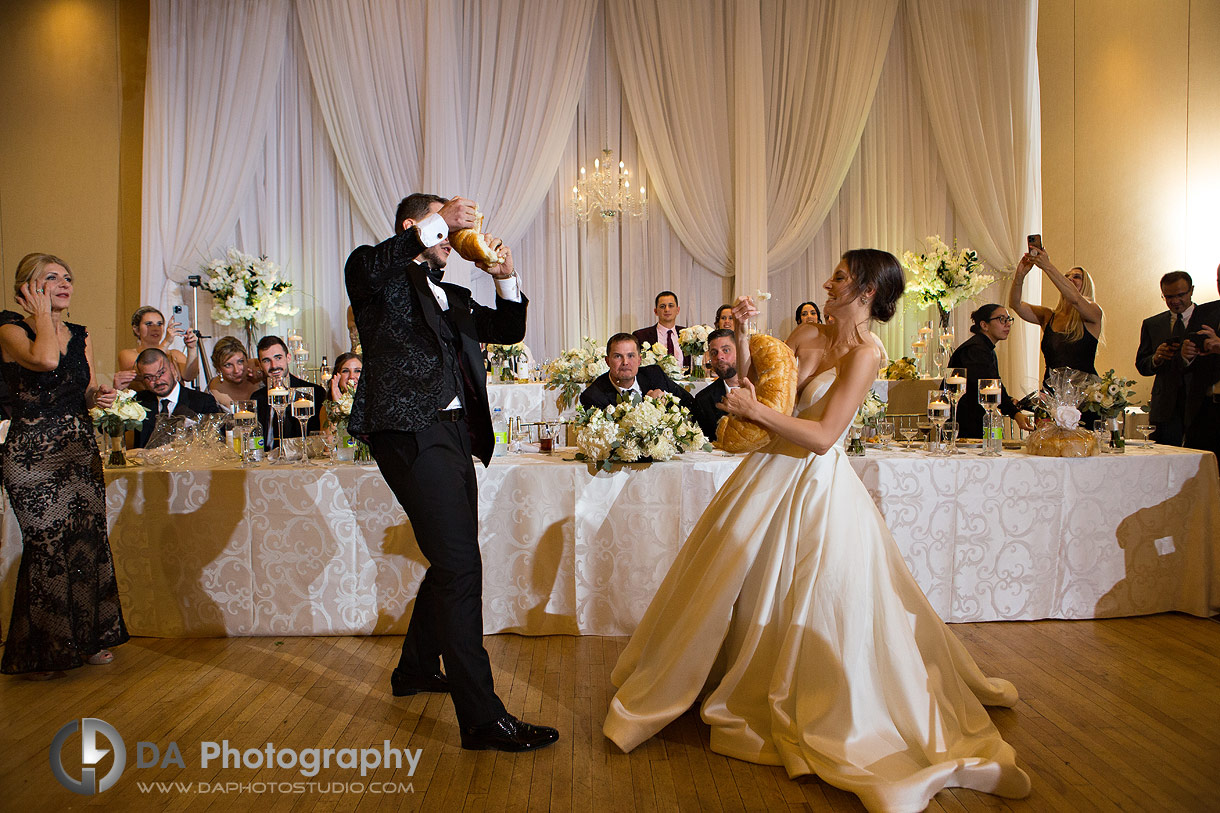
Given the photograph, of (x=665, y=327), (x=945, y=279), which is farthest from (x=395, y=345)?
(x=945, y=279)

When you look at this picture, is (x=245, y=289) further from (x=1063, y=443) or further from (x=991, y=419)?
(x=1063, y=443)

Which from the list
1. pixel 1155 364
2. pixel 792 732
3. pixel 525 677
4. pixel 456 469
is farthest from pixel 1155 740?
pixel 1155 364

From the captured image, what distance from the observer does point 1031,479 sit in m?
4.05

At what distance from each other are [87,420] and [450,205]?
2212 mm

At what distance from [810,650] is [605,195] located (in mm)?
7276

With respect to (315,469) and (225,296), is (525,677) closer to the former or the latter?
(315,469)

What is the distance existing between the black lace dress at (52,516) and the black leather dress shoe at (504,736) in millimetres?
1948

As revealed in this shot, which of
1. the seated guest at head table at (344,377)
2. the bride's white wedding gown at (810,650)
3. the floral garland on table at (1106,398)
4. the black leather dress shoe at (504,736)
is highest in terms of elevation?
the seated guest at head table at (344,377)

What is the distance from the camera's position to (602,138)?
30.4 feet

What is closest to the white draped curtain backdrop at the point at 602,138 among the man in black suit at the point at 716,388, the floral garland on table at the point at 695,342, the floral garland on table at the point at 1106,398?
the floral garland on table at the point at 695,342

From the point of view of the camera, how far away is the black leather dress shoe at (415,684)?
130 inches

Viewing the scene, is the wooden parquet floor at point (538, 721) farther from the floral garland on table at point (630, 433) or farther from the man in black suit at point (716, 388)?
the man in black suit at point (716, 388)

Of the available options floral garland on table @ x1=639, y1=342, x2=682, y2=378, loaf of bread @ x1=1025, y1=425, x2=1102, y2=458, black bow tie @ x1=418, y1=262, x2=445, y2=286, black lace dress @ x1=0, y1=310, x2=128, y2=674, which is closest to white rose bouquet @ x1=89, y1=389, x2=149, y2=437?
black lace dress @ x1=0, y1=310, x2=128, y2=674

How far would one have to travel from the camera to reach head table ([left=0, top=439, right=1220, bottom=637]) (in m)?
3.91
